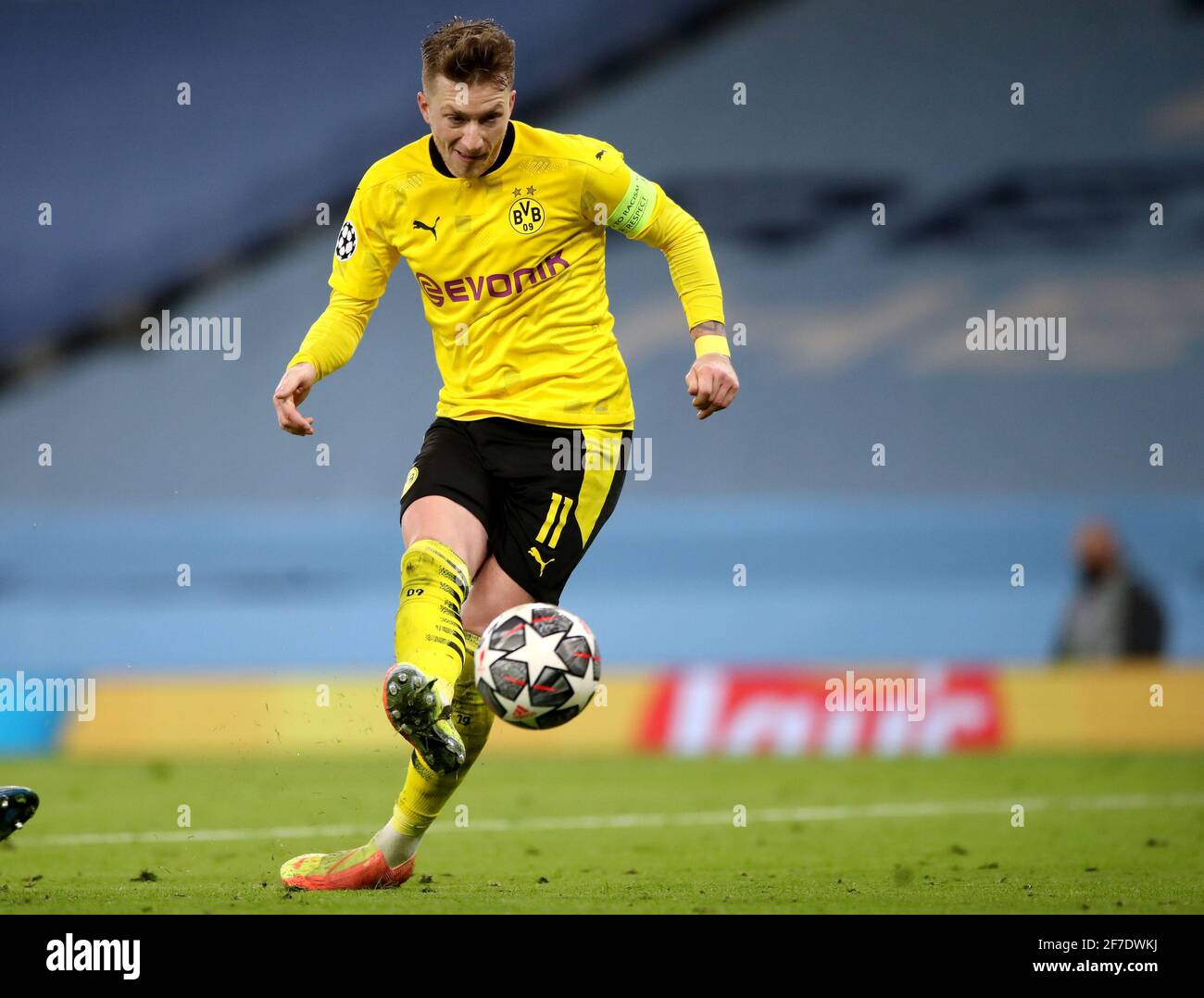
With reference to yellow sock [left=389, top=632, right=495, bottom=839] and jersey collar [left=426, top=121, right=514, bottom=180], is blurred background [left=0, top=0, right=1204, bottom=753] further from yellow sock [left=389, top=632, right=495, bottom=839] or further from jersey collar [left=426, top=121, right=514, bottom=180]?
jersey collar [left=426, top=121, right=514, bottom=180]

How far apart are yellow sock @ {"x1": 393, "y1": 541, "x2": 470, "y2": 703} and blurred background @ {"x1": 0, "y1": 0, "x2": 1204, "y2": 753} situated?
35.7ft

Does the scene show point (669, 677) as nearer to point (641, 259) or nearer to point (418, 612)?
point (641, 259)

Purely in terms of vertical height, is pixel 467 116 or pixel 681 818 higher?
pixel 467 116

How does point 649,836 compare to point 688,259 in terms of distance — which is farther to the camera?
point 649,836

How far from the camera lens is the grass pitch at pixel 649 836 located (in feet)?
18.6

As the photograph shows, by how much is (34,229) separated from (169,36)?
87.1 inches

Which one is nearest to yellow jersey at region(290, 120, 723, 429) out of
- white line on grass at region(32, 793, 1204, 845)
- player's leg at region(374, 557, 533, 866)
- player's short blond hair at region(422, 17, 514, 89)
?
player's short blond hair at region(422, 17, 514, 89)

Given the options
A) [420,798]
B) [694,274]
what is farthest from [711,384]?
[420,798]

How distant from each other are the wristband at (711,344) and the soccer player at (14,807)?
261 centimetres

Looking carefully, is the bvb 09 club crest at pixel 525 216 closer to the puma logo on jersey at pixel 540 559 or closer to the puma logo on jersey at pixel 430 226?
the puma logo on jersey at pixel 430 226

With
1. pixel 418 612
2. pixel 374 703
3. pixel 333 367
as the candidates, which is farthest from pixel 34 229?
pixel 418 612

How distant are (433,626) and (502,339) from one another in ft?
3.78

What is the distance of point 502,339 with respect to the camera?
18.9ft

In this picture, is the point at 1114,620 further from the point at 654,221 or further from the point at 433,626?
the point at 433,626
